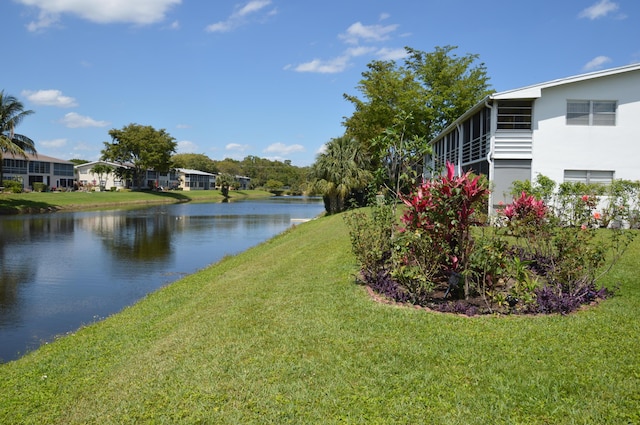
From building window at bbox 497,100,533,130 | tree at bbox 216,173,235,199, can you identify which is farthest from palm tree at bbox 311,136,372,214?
Result: tree at bbox 216,173,235,199

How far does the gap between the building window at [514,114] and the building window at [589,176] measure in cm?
224

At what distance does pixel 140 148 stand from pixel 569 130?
66077 mm

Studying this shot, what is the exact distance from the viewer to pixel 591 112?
17.3m

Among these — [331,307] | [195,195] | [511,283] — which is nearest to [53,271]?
[331,307]

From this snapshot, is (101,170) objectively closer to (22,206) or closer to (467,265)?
(22,206)

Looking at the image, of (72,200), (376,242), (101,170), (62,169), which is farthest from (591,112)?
(101,170)

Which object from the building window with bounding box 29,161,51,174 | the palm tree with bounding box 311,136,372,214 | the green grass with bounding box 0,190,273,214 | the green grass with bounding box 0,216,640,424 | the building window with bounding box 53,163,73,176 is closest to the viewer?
the green grass with bounding box 0,216,640,424

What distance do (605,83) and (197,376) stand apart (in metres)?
17.6

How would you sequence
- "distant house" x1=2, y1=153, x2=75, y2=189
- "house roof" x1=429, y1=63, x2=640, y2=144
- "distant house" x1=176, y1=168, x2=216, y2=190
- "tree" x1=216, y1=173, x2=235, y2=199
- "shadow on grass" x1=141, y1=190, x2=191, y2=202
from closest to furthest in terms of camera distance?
"house roof" x1=429, y1=63, x2=640, y2=144, "distant house" x1=2, y1=153, x2=75, y2=189, "shadow on grass" x1=141, y1=190, x2=191, y2=202, "tree" x1=216, y1=173, x2=235, y2=199, "distant house" x1=176, y1=168, x2=216, y2=190

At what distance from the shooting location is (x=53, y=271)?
650 inches

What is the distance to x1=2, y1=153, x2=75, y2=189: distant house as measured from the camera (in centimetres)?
6178

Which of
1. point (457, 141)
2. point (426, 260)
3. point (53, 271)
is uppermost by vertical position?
point (457, 141)

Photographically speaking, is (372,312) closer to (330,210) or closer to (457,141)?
(457,141)

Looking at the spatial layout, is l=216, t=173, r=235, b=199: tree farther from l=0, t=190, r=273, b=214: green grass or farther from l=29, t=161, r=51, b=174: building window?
l=29, t=161, r=51, b=174: building window
